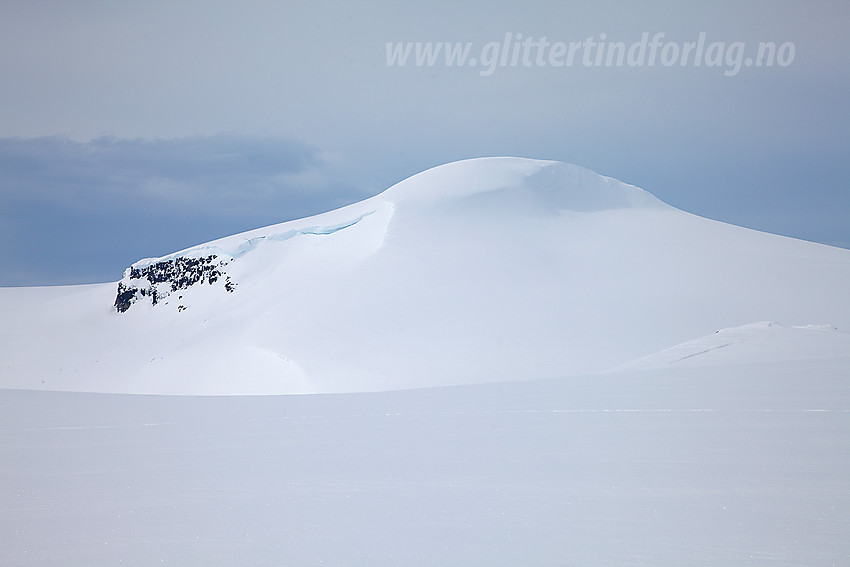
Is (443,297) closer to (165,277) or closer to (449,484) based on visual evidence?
(165,277)

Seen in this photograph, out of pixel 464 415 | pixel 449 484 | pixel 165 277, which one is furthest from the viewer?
pixel 165 277

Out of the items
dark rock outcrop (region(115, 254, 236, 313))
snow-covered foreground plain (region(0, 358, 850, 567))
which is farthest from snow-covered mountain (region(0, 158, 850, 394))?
snow-covered foreground plain (region(0, 358, 850, 567))

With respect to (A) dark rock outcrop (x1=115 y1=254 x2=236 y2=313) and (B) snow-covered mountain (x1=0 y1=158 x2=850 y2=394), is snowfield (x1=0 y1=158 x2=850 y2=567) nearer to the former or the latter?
(B) snow-covered mountain (x1=0 y1=158 x2=850 y2=394)

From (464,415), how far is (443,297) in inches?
425

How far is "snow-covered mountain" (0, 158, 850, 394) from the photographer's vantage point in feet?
46.9

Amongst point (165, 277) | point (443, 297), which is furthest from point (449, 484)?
point (165, 277)

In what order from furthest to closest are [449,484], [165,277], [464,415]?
[165,277] < [464,415] < [449,484]

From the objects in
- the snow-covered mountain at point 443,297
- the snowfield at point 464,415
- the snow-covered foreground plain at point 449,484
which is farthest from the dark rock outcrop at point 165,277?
the snow-covered foreground plain at point 449,484

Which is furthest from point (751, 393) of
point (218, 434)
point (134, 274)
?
point (134, 274)

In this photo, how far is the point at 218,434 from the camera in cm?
511

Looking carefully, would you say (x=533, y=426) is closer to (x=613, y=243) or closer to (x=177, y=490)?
(x=177, y=490)

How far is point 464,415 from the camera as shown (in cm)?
568

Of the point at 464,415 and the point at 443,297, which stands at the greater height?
the point at 443,297

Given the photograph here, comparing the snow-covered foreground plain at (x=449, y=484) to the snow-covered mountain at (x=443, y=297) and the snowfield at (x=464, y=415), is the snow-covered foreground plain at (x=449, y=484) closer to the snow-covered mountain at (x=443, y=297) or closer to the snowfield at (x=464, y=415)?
the snowfield at (x=464, y=415)
